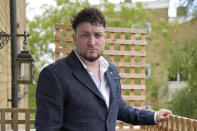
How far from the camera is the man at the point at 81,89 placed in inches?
61.3

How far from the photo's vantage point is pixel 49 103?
155 cm

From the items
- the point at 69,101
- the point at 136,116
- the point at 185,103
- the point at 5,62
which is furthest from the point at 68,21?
the point at 69,101

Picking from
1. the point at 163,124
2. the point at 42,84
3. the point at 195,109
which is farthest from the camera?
the point at 195,109

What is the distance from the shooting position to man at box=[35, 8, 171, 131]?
1.56 m

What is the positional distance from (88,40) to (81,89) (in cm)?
29

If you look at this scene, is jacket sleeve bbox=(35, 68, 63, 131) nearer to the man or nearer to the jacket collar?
the man

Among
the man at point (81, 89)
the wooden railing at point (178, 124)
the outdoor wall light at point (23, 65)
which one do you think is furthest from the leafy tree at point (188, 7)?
the man at point (81, 89)

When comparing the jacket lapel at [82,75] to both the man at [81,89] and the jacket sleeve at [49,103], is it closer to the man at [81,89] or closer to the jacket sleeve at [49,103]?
the man at [81,89]

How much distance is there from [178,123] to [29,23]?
11.7 m

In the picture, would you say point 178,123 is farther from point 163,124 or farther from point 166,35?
point 166,35

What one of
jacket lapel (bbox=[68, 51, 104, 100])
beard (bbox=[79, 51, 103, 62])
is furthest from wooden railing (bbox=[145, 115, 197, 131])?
beard (bbox=[79, 51, 103, 62])

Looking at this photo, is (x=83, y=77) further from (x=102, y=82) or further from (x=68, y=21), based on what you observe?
(x=68, y=21)

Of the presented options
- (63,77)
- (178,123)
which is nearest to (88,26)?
(63,77)

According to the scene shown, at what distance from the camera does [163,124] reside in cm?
252
